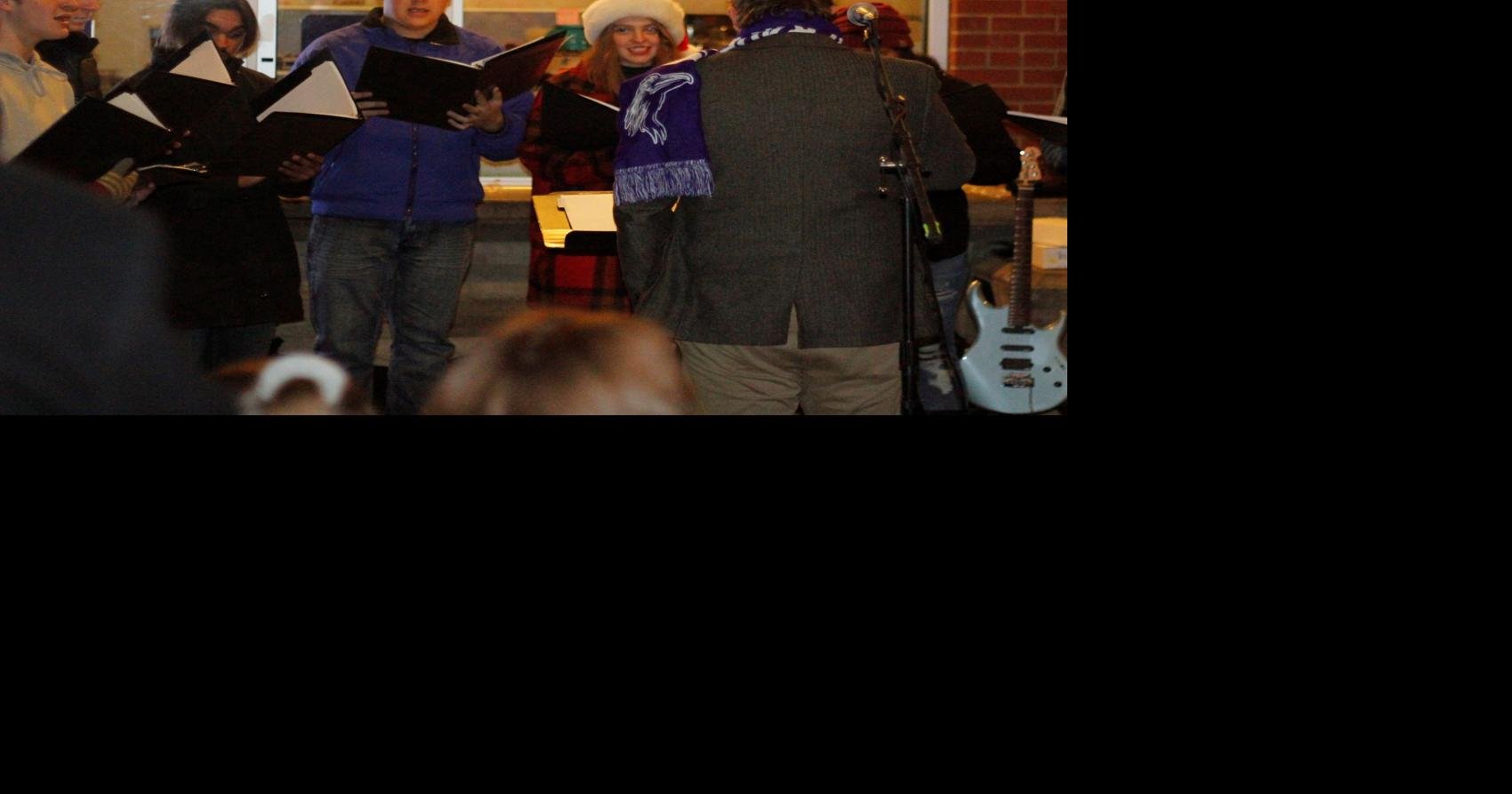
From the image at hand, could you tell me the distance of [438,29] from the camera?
337 cm

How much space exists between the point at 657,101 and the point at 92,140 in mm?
976

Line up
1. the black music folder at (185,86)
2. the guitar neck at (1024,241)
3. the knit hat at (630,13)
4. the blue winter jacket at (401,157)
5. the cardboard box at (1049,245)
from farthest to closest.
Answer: the cardboard box at (1049,245), the guitar neck at (1024,241), the knit hat at (630,13), the blue winter jacket at (401,157), the black music folder at (185,86)

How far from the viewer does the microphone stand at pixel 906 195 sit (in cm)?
241

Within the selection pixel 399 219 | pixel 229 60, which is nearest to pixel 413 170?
pixel 399 219

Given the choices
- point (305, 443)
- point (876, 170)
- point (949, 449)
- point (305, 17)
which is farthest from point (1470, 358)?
point (305, 17)

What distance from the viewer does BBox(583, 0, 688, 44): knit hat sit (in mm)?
3482

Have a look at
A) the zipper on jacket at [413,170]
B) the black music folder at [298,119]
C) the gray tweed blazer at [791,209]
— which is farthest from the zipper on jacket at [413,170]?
the gray tweed blazer at [791,209]

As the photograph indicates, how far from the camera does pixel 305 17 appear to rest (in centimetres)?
511

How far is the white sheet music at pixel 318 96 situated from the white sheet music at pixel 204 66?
0.33 ft

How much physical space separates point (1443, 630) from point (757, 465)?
817 millimetres

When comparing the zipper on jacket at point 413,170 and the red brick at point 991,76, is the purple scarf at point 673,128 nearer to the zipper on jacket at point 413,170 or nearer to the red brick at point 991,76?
the zipper on jacket at point 413,170

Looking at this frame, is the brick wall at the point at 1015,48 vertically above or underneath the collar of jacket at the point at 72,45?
above

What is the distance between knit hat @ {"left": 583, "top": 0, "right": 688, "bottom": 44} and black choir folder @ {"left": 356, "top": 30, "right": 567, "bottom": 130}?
44 centimetres

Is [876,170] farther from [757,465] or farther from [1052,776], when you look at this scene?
[1052,776]
